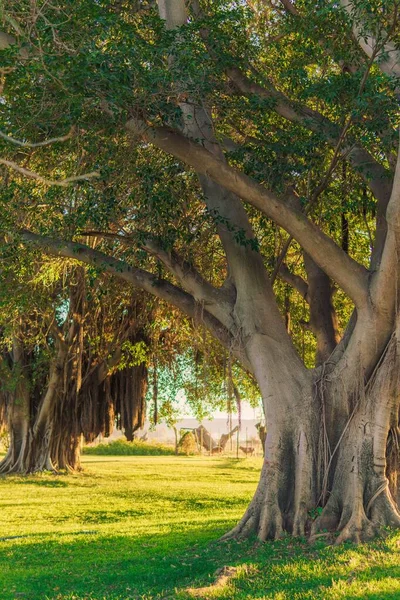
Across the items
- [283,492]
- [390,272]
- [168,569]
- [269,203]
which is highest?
[269,203]

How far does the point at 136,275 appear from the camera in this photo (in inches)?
405

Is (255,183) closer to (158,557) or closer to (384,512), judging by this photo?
(384,512)

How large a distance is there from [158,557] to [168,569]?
2.74ft

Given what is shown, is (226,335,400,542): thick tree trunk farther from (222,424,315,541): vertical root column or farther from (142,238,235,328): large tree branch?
(142,238,235,328): large tree branch

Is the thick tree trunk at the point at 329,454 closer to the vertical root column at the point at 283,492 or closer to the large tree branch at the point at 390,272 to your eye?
the vertical root column at the point at 283,492

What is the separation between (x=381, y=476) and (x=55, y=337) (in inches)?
505

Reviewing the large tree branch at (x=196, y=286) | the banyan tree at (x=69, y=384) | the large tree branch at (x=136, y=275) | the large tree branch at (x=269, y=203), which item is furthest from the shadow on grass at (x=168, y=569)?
the banyan tree at (x=69, y=384)

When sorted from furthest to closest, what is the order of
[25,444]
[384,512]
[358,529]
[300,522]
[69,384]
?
[25,444] < [69,384] < [300,522] < [384,512] < [358,529]

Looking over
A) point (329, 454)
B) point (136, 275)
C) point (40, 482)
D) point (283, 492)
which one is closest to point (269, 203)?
point (136, 275)

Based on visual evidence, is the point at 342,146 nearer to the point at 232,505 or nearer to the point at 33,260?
the point at 33,260

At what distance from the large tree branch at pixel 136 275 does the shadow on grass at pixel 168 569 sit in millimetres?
2602

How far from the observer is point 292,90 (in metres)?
10.8

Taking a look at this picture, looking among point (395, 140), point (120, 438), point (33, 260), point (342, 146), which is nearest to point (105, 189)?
point (33, 260)

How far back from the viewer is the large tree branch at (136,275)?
33.1 ft
